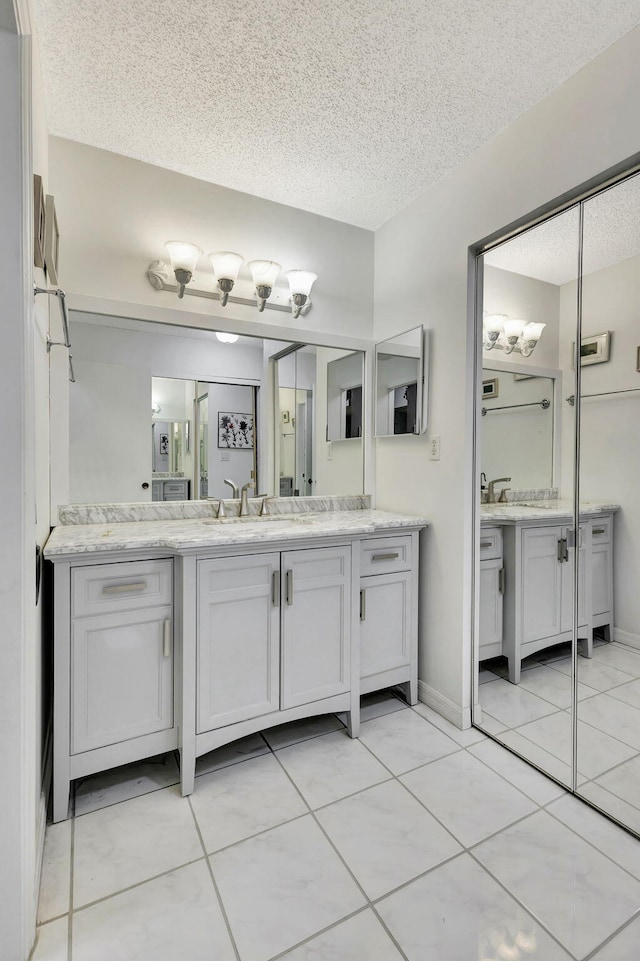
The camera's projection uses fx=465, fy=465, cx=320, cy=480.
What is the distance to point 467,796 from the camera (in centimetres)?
163

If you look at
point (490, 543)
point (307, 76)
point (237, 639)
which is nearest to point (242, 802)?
point (237, 639)

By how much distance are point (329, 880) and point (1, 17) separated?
2213 millimetres

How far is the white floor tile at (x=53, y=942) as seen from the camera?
1.10 meters

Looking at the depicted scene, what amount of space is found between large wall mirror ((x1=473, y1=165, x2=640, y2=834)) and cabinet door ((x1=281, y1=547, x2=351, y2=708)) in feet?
1.99

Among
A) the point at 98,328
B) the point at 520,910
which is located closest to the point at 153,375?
the point at 98,328

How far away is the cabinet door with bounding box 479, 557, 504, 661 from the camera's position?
2.00m

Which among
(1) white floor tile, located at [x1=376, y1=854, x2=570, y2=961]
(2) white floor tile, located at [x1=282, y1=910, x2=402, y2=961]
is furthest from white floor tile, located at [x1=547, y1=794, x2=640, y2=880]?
(2) white floor tile, located at [x1=282, y1=910, x2=402, y2=961]

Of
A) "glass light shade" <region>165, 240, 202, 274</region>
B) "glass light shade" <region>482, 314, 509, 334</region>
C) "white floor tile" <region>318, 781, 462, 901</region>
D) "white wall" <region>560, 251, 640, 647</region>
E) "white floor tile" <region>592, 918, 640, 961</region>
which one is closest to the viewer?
"white floor tile" <region>592, 918, 640, 961</region>

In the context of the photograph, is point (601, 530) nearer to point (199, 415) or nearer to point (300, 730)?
point (300, 730)

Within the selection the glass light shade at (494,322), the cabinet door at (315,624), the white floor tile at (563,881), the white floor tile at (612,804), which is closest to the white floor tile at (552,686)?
the white floor tile at (612,804)

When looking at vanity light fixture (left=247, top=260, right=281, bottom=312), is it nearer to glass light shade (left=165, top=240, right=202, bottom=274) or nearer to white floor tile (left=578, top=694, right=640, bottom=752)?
glass light shade (left=165, top=240, right=202, bottom=274)

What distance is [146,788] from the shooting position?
1680mm

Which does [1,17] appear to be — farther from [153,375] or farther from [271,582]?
[271,582]

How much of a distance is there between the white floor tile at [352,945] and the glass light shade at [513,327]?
6.38ft
